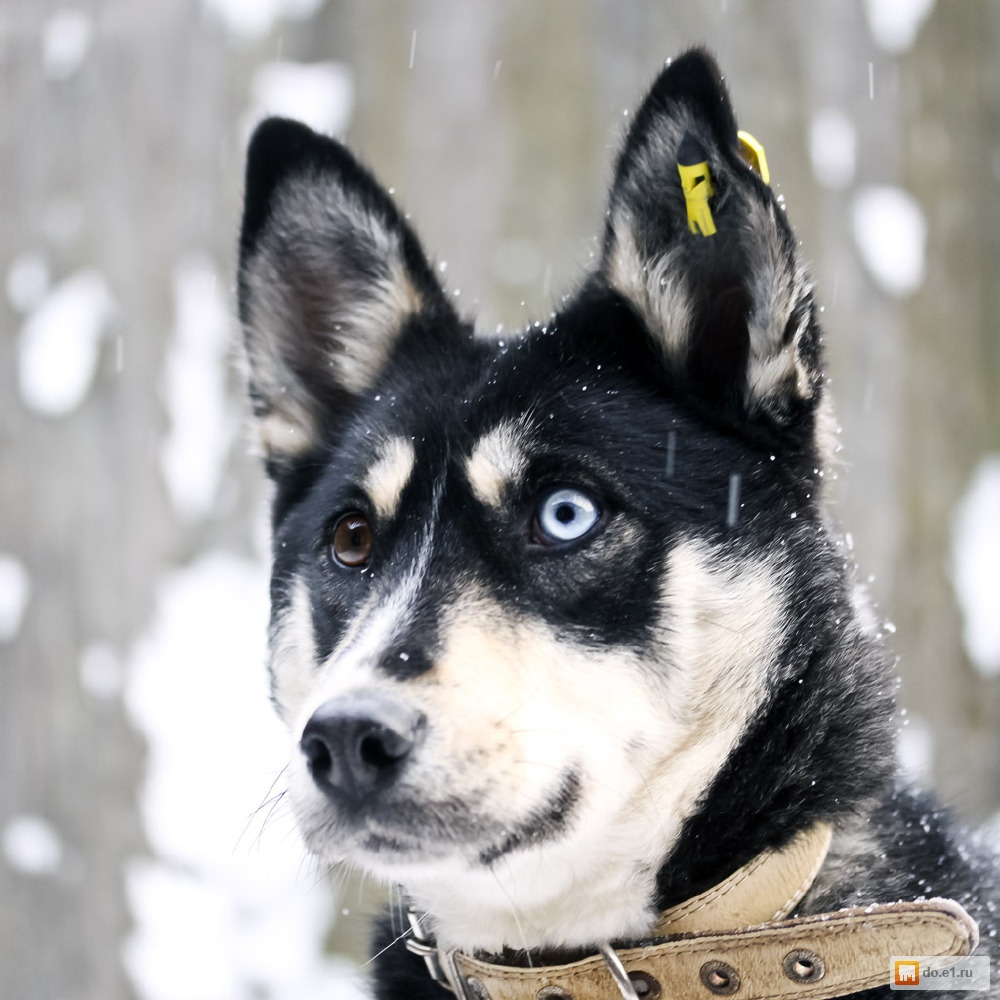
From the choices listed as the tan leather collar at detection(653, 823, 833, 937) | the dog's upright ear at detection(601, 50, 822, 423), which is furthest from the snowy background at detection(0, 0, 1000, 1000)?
the tan leather collar at detection(653, 823, 833, 937)

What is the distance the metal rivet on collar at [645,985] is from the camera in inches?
73.0

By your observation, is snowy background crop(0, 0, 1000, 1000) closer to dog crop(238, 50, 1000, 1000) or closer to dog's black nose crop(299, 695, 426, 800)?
dog crop(238, 50, 1000, 1000)

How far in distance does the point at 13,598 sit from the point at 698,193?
403 centimetres

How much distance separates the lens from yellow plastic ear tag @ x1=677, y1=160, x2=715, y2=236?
2045 millimetres

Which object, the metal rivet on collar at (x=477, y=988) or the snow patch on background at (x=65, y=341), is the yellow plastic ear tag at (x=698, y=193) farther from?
the snow patch on background at (x=65, y=341)

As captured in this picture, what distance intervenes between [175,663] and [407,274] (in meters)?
2.75

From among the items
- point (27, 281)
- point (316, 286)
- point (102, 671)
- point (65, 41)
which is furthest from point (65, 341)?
point (316, 286)

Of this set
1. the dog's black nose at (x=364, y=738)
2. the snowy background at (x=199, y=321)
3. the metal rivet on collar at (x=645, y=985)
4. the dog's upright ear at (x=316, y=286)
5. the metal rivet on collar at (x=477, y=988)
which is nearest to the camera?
the dog's black nose at (x=364, y=738)

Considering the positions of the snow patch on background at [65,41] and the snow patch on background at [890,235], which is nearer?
the snow patch on background at [65,41]

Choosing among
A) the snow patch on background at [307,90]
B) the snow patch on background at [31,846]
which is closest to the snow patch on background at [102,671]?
the snow patch on background at [31,846]

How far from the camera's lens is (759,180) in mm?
1989

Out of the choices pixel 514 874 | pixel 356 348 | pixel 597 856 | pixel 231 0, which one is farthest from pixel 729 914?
pixel 231 0

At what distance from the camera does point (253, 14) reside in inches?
196

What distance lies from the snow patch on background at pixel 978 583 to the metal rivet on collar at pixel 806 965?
3.93 metres
